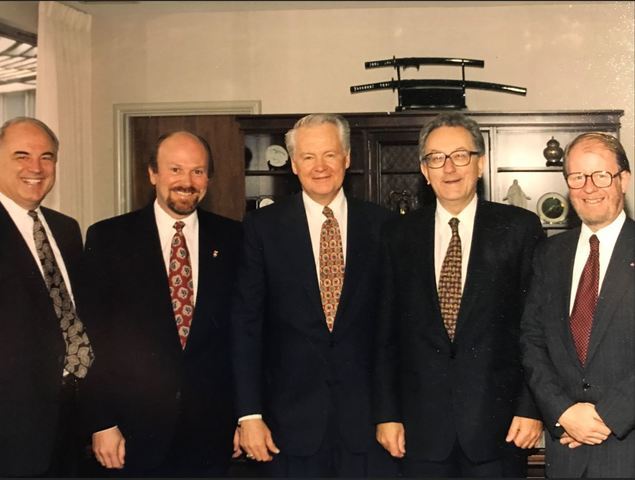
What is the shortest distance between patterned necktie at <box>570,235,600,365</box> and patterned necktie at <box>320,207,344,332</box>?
0.67m

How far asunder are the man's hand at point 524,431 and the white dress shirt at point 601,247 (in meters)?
0.33

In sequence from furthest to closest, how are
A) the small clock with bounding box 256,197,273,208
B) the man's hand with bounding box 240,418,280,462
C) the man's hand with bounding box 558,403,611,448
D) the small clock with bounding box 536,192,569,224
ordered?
the small clock with bounding box 256,197,273,208, the small clock with bounding box 536,192,569,224, the man's hand with bounding box 240,418,280,462, the man's hand with bounding box 558,403,611,448

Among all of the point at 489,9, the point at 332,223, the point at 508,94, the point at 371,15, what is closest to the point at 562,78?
the point at 508,94

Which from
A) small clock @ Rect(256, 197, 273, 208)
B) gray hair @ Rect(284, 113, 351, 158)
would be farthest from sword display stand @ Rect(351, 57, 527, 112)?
gray hair @ Rect(284, 113, 351, 158)

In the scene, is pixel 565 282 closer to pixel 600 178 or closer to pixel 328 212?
pixel 600 178

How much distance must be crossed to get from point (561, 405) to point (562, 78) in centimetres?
330

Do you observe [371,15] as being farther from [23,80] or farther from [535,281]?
[535,281]

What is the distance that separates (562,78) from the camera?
15.2 feet

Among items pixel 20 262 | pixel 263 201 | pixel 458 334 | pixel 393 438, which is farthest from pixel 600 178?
pixel 263 201

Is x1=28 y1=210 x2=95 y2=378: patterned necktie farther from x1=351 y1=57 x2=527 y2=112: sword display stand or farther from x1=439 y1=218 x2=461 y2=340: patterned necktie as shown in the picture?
x1=351 y1=57 x2=527 y2=112: sword display stand

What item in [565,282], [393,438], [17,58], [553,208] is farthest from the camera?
[553,208]

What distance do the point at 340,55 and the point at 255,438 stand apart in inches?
128

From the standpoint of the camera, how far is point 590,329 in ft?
6.16

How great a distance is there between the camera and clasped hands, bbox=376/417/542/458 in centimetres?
195
